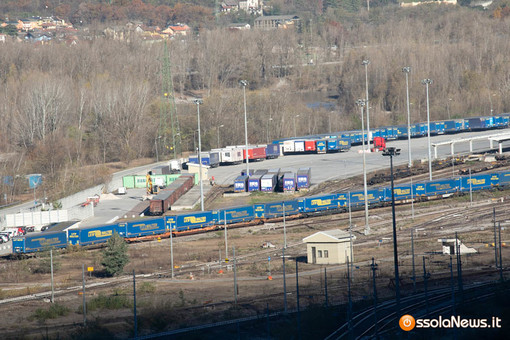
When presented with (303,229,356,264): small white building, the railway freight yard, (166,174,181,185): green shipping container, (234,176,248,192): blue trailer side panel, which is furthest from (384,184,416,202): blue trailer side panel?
(166,174,181,185): green shipping container

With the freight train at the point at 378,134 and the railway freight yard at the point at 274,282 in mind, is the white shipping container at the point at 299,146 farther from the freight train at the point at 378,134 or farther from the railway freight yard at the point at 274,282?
the railway freight yard at the point at 274,282

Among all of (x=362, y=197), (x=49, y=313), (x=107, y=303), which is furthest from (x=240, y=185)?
(x=49, y=313)

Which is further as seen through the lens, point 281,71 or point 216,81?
point 281,71

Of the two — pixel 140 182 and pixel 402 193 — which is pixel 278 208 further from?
pixel 140 182

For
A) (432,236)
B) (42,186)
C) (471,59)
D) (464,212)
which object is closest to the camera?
(432,236)

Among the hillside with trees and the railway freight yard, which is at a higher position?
the hillside with trees

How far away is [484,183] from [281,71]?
92.9 metres

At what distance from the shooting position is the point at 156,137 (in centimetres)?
9375

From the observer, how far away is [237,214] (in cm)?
5506

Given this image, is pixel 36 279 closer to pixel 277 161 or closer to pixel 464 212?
pixel 464 212

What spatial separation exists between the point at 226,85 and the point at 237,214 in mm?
87793

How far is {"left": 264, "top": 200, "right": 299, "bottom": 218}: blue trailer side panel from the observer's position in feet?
185

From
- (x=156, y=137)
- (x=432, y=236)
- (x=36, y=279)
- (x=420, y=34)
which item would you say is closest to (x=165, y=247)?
(x=36, y=279)

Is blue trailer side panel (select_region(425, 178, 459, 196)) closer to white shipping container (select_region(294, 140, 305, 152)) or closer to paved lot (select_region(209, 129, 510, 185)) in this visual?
paved lot (select_region(209, 129, 510, 185))
